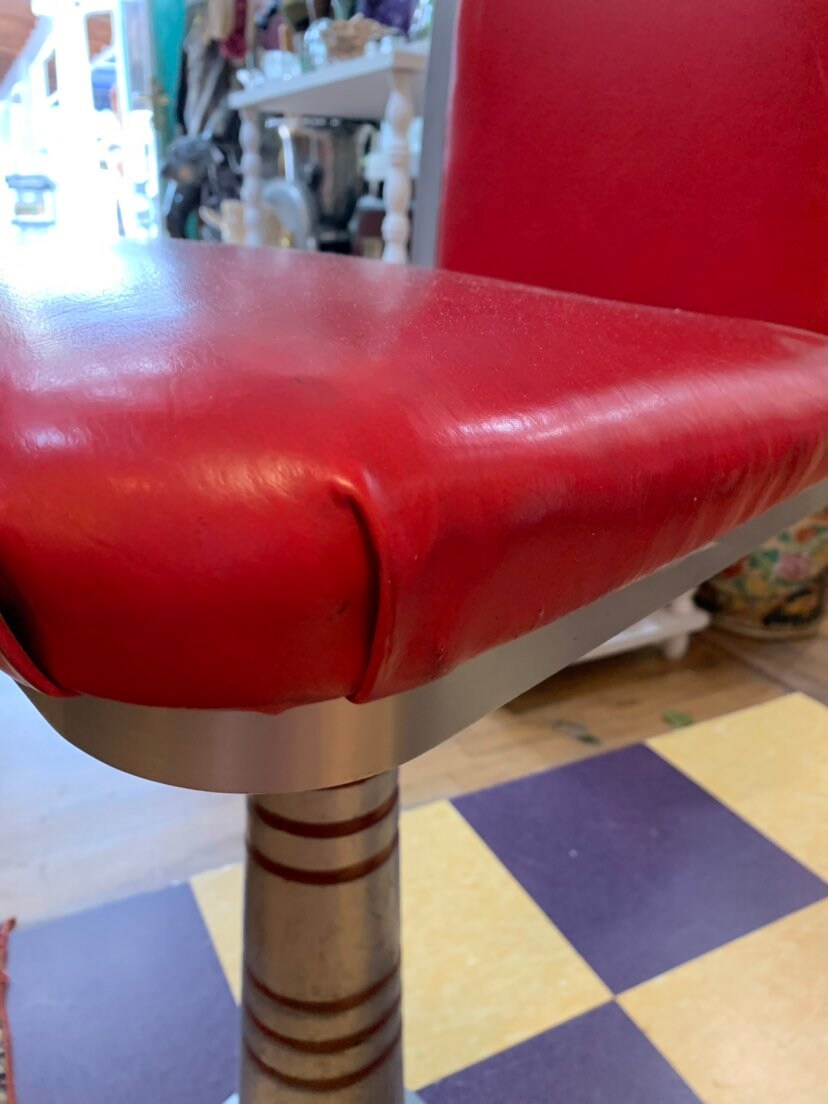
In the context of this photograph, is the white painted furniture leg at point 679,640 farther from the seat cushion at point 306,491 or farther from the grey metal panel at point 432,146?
the seat cushion at point 306,491

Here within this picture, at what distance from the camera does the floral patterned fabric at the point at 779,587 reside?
50.4 inches

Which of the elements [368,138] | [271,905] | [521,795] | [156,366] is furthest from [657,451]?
[368,138]

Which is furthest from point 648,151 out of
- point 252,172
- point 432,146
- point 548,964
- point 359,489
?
point 252,172

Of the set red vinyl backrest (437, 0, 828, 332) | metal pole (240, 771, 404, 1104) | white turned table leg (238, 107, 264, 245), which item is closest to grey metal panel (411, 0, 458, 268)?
red vinyl backrest (437, 0, 828, 332)

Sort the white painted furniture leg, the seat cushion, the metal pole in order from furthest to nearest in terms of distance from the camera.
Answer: the white painted furniture leg → the metal pole → the seat cushion

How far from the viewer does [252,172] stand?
63.8 inches

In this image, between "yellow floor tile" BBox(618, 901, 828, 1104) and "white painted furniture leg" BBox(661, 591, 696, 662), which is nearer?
"yellow floor tile" BBox(618, 901, 828, 1104)

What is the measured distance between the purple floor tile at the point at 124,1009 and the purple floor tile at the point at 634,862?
0.32m

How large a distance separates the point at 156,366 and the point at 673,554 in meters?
0.18

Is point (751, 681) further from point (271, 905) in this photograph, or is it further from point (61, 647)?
point (61, 647)

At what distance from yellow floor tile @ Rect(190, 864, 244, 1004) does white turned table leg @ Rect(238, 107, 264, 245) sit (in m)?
1.16

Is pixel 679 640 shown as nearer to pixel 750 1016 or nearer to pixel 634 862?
pixel 634 862

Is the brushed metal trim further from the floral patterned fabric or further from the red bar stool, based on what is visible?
the floral patterned fabric

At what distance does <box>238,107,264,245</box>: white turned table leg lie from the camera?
1.60 meters
